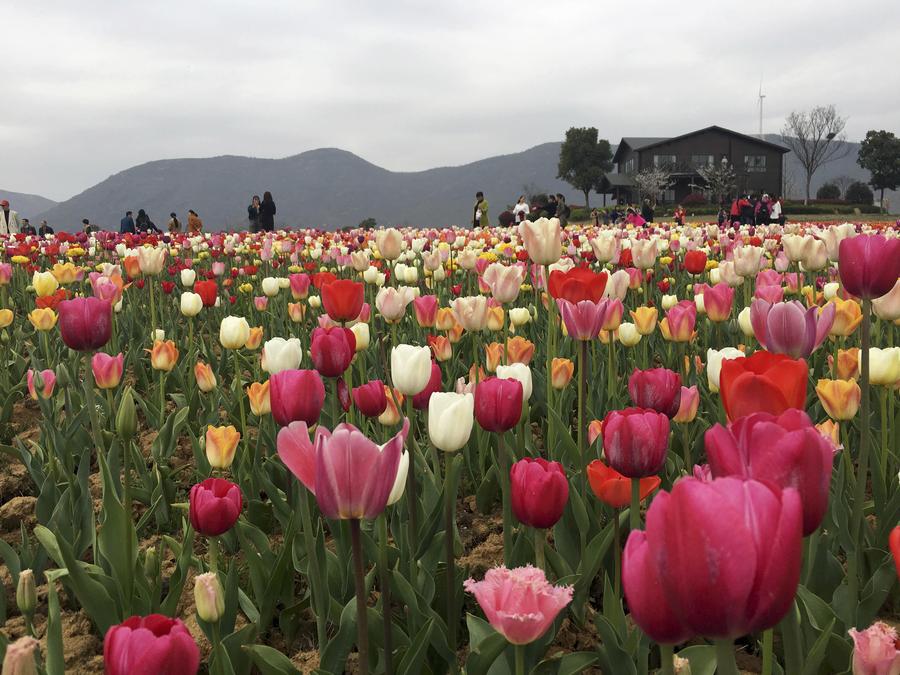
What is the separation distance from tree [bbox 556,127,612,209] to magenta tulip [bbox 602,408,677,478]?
94214mm

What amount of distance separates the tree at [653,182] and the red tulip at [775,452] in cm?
7401

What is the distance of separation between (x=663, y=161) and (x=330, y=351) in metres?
84.6

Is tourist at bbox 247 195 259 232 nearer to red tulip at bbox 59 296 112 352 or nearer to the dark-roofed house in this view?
red tulip at bbox 59 296 112 352

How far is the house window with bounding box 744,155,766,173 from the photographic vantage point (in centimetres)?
8031

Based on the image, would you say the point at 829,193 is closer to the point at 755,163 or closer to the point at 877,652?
the point at 755,163

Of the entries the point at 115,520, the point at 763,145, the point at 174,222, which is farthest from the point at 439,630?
the point at 763,145

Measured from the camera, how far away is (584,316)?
8.17 ft

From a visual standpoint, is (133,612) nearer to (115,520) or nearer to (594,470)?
(115,520)

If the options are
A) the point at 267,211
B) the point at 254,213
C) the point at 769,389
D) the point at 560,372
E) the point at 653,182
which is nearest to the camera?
the point at 769,389

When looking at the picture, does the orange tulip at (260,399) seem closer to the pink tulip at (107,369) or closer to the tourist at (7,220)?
the pink tulip at (107,369)

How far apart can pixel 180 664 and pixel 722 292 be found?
3283mm

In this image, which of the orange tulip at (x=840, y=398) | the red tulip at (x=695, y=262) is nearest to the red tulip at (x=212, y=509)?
the orange tulip at (x=840, y=398)

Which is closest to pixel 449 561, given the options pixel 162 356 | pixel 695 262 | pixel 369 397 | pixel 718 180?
pixel 369 397

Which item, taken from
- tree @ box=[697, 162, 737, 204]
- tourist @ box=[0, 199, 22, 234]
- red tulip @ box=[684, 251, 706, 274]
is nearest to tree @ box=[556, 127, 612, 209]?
tree @ box=[697, 162, 737, 204]
